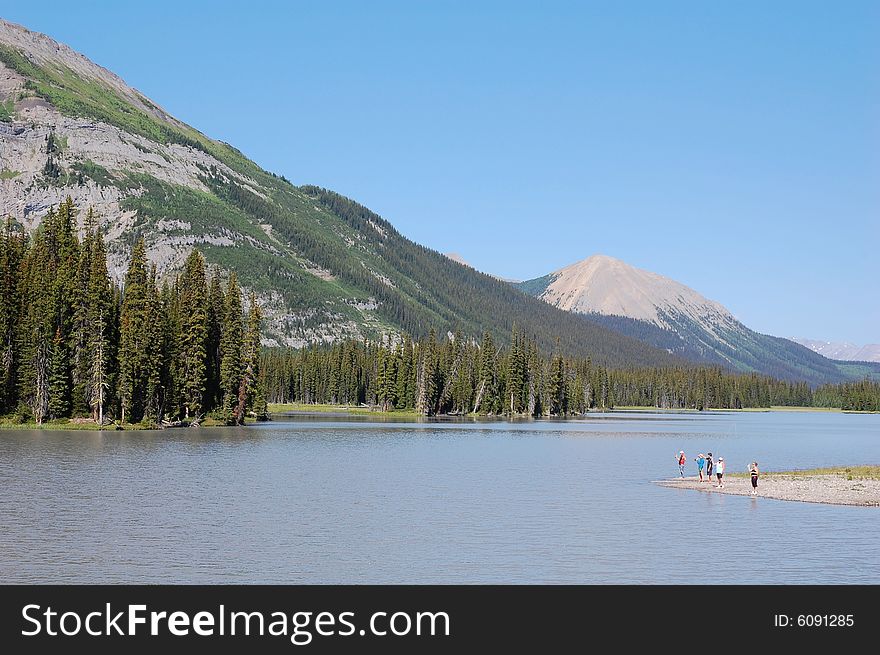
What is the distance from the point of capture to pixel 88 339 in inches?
4909

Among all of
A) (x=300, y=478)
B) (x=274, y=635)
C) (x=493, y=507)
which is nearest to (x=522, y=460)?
(x=300, y=478)

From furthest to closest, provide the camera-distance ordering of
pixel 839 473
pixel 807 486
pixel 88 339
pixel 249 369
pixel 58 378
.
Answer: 1. pixel 249 369
2. pixel 88 339
3. pixel 58 378
4. pixel 839 473
5. pixel 807 486

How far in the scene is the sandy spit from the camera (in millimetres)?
63969

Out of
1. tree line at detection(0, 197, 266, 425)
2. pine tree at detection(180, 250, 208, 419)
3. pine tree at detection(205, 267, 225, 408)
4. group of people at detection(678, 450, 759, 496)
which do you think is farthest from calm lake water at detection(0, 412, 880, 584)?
pine tree at detection(205, 267, 225, 408)

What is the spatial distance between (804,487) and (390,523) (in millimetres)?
36255

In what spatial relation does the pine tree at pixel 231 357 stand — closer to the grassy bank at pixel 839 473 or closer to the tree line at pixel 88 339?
the tree line at pixel 88 339

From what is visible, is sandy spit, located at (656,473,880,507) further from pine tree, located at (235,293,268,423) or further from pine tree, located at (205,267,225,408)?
pine tree, located at (235,293,268,423)

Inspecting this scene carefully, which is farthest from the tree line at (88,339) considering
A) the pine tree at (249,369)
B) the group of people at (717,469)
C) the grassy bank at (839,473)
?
the grassy bank at (839,473)

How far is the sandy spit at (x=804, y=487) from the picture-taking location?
6397cm

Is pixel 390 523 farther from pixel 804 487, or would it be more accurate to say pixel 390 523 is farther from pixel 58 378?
pixel 58 378

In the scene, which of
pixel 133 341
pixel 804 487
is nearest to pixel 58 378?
pixel 133 341

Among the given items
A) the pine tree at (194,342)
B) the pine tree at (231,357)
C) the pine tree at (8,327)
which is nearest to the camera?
the pine tree at (8,327)

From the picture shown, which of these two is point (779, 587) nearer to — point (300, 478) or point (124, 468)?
point (300, 478)

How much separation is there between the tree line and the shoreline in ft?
261
